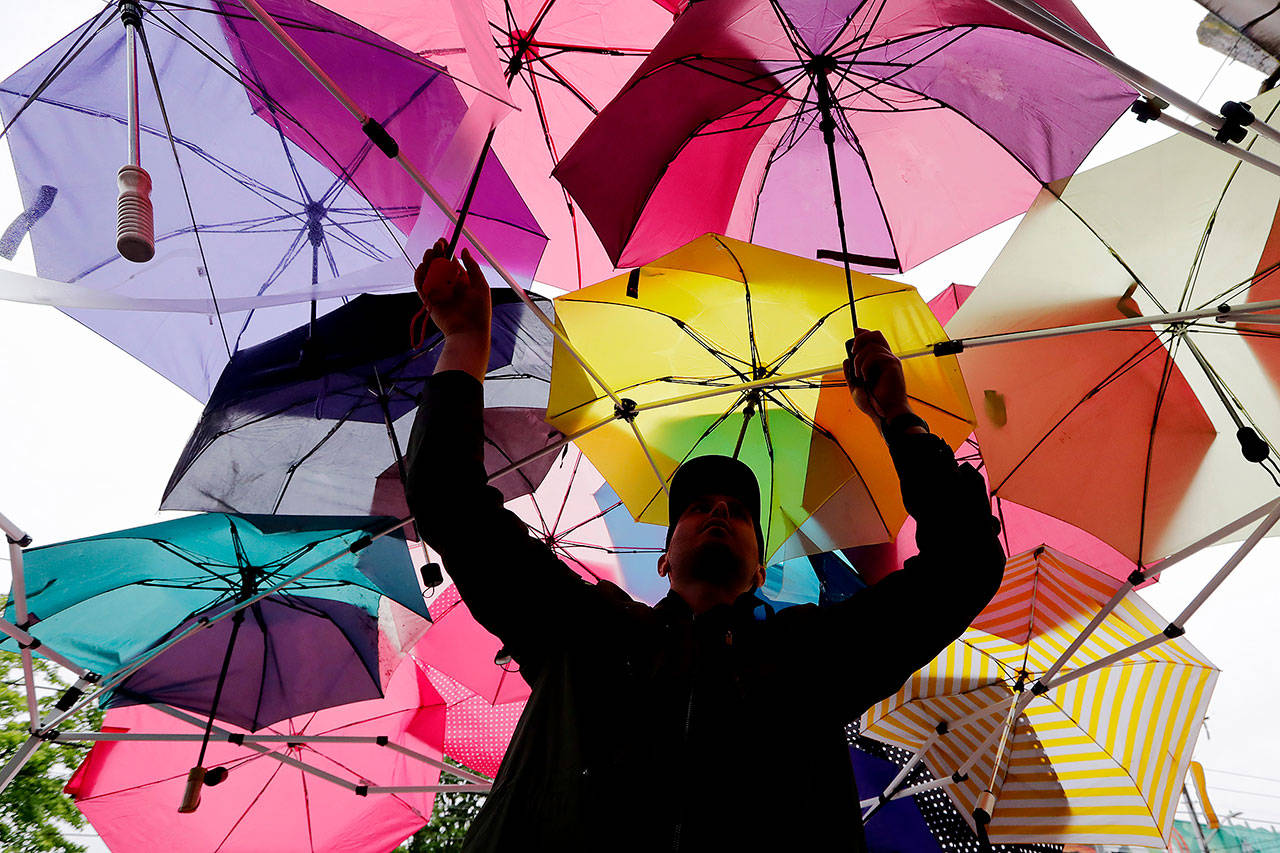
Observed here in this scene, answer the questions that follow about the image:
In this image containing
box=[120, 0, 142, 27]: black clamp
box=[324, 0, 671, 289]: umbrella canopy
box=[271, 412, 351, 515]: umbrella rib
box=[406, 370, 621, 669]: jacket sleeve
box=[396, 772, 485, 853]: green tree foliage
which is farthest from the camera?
box=[396, 772, 485, 853]: green tree foliage

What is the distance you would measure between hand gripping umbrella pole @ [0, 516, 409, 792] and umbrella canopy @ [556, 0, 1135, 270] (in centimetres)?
207

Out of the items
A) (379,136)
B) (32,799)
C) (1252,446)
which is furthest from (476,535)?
(32,799)

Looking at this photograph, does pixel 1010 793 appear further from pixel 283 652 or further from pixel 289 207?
pixel 289 207

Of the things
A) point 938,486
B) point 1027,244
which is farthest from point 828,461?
point 938,486

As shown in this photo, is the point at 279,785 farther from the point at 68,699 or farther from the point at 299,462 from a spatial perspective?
the point at 299,462

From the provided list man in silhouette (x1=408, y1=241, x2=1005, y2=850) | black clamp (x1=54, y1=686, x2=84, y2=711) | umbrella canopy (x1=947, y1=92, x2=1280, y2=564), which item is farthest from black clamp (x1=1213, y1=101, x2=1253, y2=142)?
black clamp (x1=54, y1=686, x2=84, y2=711)

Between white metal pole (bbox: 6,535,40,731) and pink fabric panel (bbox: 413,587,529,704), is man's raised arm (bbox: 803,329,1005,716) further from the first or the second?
pink fabric panel (bbox: 413,587,529,704)

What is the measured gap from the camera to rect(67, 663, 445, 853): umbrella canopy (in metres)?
6.45

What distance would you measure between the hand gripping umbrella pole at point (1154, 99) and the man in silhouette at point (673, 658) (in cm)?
107

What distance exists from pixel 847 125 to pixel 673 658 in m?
3.00

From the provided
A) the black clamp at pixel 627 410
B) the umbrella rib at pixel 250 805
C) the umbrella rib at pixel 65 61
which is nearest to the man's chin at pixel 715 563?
the black clamp at pixel 627 410

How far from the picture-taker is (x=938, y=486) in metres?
1.63

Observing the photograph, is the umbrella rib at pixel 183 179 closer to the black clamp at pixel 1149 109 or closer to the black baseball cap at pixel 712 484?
the black baseball cap at pixel 712 484

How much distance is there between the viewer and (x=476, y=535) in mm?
1470
